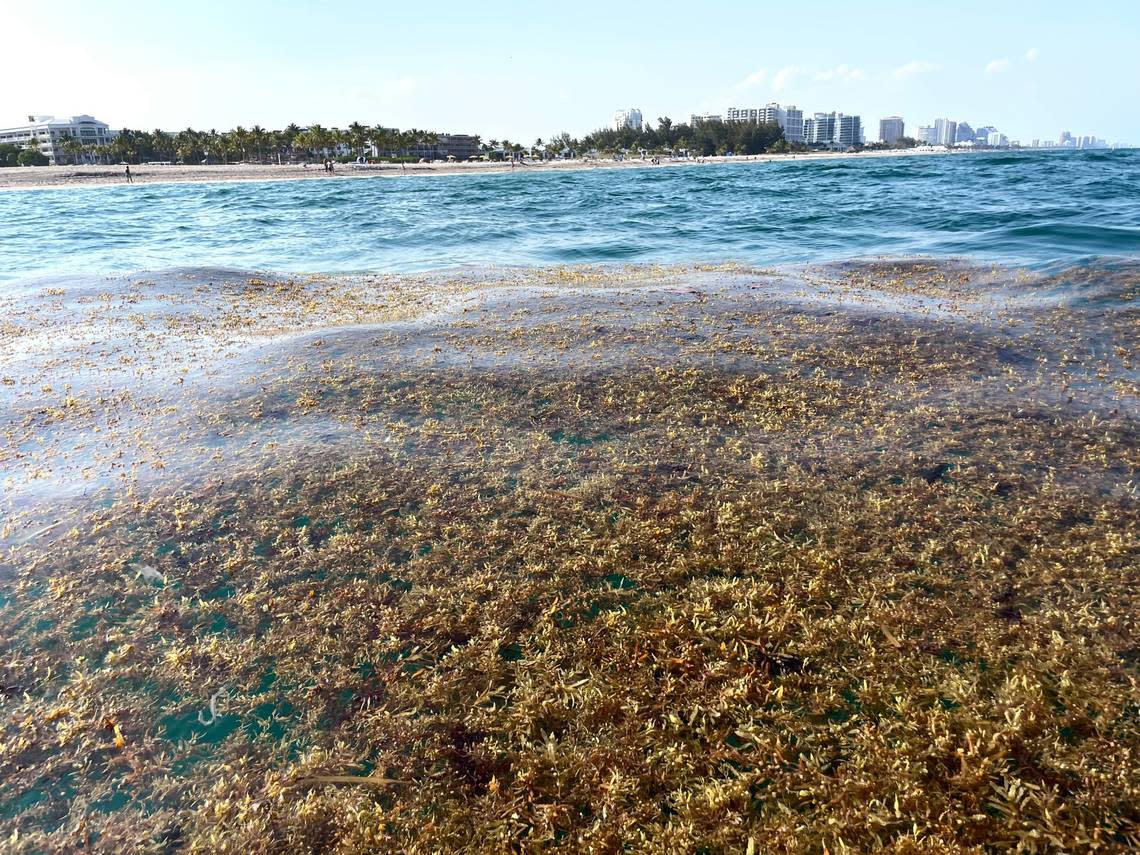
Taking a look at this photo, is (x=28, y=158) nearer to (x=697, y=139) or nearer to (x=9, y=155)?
(x=9, y=155)

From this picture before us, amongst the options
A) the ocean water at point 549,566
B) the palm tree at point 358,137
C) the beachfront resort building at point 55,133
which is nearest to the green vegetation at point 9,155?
the beachfront resort building at point 55,133

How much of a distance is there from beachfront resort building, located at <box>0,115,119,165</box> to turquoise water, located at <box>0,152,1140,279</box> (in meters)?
133

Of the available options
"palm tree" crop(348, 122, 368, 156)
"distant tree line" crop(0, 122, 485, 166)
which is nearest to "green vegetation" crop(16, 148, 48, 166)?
"distant tree line" crop(0, 122, 485, 166)

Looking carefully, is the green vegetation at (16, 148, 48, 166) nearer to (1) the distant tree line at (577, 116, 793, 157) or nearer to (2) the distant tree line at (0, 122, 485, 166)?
(2) the distant tree line at (0, 122, 485, 166)

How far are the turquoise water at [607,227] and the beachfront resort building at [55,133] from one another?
437ft

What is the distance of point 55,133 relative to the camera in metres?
140

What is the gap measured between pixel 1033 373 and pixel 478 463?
5.64m

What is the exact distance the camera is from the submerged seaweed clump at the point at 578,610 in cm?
231

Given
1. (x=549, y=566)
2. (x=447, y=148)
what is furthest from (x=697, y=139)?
(x=549, y=566)

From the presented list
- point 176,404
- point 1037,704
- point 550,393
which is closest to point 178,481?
point 176,404

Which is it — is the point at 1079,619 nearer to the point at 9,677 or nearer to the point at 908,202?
the point at 9,677

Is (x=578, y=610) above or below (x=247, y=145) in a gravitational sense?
below

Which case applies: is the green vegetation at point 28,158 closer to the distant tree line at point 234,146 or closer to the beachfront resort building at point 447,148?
the distant tree line at point 234,146

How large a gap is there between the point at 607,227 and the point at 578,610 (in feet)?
68.2
